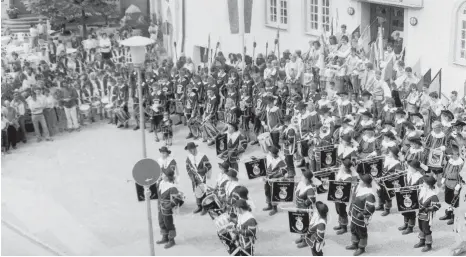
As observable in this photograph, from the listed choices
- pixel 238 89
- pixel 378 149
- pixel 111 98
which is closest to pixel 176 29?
pixel 111 98

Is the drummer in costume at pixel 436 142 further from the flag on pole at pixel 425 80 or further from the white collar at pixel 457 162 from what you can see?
the flag on pole at pixel 425 80

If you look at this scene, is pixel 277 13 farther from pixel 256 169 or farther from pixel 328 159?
pixel 256 169

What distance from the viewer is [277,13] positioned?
2858 cm

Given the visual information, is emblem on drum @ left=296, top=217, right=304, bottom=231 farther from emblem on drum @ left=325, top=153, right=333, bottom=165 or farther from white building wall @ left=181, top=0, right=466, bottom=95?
white building wall @ left=181, top=0, right=466, bottom=95

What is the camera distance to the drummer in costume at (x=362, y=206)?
14.0 meters

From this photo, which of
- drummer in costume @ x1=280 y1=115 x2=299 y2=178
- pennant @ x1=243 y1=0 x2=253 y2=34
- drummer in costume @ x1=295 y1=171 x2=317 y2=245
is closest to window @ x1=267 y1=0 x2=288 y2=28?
pennant @ x1=243 y1=0 x2=253 y2=34

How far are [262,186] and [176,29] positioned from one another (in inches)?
635

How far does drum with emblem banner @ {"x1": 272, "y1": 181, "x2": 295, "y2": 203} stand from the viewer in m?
15.5

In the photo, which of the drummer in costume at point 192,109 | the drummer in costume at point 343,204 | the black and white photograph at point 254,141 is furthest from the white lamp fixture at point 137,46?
the drummer in costume at point 192,109

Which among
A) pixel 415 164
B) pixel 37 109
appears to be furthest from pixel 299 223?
pixel 37 109

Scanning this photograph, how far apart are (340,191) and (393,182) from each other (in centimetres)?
140

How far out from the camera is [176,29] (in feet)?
109

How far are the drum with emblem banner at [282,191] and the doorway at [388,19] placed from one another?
35.6 feet

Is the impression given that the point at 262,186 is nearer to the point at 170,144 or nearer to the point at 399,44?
the point at 170,144
